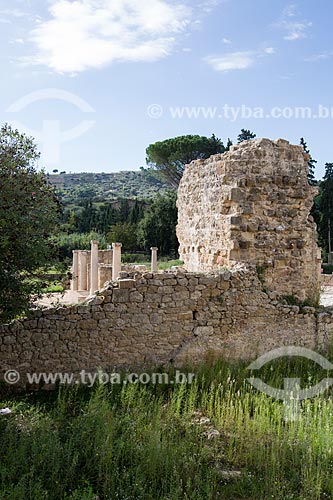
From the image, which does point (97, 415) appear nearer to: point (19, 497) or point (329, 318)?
point (19, 497)

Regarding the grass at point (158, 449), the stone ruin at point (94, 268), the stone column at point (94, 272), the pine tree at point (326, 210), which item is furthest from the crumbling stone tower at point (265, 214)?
the pine tree at point (326, 210)

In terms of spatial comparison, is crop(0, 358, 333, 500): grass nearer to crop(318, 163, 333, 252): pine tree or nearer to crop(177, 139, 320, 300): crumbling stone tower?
crop(177, 139, 320, 300): crumbling stone tower

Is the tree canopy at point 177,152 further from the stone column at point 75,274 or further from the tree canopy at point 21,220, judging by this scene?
the tree canopy at point 21,220

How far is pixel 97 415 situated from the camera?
19.0 ft

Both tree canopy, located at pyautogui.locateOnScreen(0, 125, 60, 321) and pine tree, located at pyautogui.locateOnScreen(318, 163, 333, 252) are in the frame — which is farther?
pine tree, located at pyautogui.locateOnScreen(318, 163, 333, 252)

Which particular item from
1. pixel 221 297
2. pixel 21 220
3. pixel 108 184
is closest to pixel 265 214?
pixel 221 297

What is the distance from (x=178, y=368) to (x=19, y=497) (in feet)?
13.8

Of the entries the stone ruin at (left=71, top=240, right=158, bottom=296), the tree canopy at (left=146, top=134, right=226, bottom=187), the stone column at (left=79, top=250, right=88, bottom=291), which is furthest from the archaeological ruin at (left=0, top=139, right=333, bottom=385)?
the tree canopy at (left=146, top=134, right=226, bottom=187)

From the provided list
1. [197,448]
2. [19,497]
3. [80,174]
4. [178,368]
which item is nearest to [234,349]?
[178,368]

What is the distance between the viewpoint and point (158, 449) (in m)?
5.14

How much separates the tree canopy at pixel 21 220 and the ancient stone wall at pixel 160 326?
0.92 metres

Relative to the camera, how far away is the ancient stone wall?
A: 7.29 m

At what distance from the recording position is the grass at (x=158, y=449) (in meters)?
4.68

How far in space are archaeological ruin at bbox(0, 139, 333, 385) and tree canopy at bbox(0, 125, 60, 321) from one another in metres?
0.91
